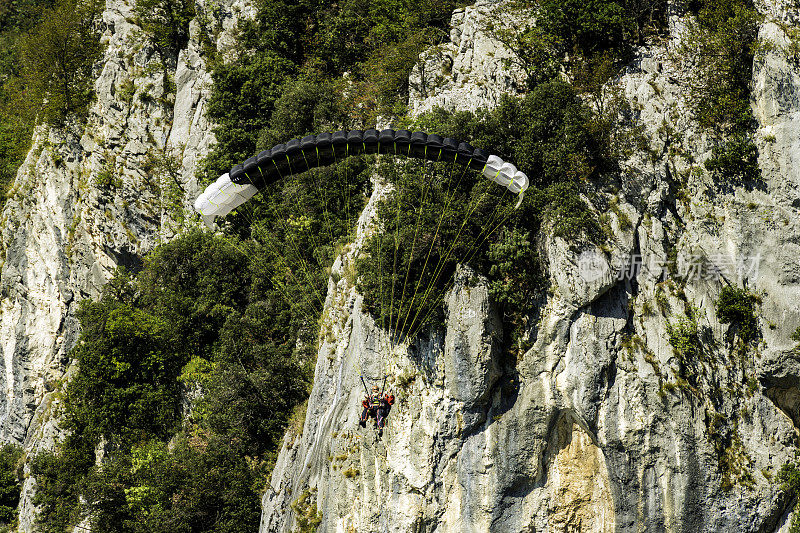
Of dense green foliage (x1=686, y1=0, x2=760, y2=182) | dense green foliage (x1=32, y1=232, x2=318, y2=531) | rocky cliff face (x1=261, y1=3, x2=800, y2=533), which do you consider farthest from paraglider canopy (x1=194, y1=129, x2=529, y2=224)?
dense green foliage (x1=32, y1=232, x2=318, y2=531)

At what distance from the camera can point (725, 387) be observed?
20984 millimetres

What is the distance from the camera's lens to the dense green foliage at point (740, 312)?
838 inches

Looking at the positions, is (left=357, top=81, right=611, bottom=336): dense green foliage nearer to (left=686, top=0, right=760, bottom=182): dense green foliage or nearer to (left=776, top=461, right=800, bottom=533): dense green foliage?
(left=686, top=0, right=760, bottom=182): dense green foliage

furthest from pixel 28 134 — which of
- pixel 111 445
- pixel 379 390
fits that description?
pixel 379 390

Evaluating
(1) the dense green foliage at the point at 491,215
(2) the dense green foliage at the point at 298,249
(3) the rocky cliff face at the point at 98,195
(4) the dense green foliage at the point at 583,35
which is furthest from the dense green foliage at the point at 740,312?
(3) the rocky cliff face at the point at 98,195

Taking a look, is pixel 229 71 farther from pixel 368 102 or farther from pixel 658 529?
pixel 658 529

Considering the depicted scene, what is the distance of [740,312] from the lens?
69.7ft

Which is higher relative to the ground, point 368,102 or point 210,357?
point 368,102

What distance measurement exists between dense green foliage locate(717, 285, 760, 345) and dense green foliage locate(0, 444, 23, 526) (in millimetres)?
31095

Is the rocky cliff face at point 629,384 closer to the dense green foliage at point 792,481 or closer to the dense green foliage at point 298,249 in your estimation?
the dense green foliage at point 792,481

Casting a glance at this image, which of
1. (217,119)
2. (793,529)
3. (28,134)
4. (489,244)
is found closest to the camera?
(793,529)

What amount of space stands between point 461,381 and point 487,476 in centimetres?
264

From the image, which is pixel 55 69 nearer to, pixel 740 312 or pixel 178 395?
pixel 178 395

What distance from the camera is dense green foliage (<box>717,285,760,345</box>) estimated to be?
21281 millimetres
